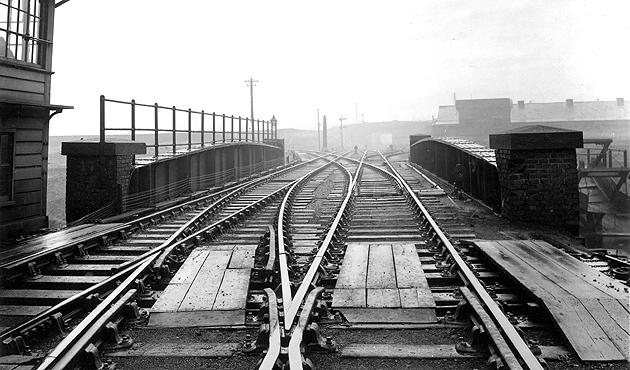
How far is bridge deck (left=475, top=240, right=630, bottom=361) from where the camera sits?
3.55 meters

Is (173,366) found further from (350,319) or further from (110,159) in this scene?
(110,159)

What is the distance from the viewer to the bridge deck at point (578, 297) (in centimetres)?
355

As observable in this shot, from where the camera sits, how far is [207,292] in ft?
16.6

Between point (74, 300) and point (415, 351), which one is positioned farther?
point (74, 300)

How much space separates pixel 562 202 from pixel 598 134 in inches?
2393

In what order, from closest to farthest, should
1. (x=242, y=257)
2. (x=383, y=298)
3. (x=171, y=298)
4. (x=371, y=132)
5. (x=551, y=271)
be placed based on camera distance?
(x=383, y=298), (x=171, y=298), (x=551, y=271), (x=242, y=257), (x=371, y=132)

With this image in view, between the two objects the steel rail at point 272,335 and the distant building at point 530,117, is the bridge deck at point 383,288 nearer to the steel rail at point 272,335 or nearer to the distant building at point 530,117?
the steel rail at point 272,335

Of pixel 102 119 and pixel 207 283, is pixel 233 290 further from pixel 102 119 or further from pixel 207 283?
pixel 102 119

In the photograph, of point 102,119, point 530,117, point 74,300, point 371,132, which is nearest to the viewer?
point 74,300

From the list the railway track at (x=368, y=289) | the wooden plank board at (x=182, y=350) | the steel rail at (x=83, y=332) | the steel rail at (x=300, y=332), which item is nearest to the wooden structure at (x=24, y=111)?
the steel rail at (x=83, y=332)

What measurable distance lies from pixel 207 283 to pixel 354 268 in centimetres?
160

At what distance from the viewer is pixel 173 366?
3566 mm

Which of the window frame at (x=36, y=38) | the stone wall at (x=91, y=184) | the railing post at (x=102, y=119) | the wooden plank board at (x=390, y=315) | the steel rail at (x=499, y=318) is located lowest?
the wooden plank board at (x=390, y=315)

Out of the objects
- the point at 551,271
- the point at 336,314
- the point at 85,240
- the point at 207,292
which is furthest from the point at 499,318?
the point at 85,240
